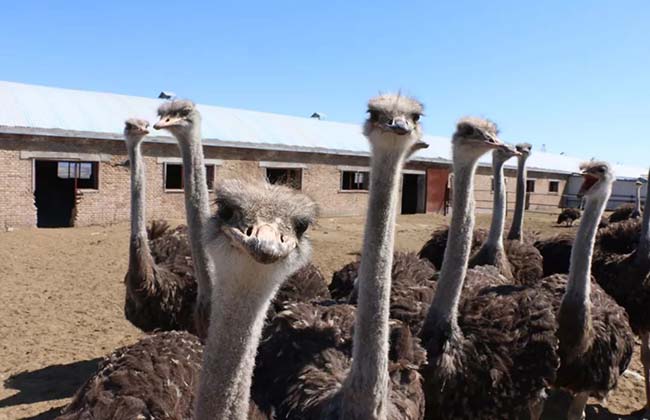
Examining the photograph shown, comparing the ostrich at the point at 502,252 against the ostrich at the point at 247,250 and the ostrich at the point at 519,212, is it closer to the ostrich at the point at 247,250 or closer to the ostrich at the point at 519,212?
the ostrich at the point at 519,212

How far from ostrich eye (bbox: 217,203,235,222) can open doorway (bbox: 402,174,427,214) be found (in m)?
22.1

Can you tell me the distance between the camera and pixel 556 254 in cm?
667

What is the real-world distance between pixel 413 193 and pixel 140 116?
11238mm

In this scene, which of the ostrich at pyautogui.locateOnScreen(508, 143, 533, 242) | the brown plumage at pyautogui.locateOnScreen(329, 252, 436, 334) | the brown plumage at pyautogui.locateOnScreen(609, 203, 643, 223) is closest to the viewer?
the brown plumage at pyautogui.locateOnScreen(329, 252, 436, 334)

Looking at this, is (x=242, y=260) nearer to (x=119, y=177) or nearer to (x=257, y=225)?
(x=257, y=225)

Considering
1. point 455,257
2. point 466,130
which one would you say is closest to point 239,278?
point 455,257

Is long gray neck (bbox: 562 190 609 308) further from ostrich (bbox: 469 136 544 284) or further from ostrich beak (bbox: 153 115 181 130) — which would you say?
ostrich beak (bbox: 153 115 181 130)

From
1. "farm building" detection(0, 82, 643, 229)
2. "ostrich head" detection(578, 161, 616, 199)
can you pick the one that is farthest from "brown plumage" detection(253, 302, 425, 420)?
"farm building" detection(0, 82, 643, 229)

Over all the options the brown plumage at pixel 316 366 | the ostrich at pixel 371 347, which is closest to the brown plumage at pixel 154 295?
the brown plumage at pixel 316 366

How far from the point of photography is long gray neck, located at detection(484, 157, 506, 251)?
5395 millimetres

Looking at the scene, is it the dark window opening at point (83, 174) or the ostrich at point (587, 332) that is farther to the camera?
the dark window opening at point (83, 174)

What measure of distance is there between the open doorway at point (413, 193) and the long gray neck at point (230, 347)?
22.0 metres

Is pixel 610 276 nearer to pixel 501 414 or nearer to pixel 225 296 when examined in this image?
Answer: pixel 501 414

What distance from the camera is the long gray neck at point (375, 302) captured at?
245 centimetres
